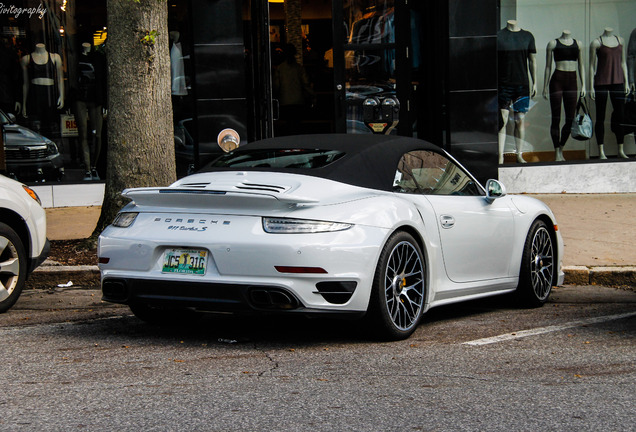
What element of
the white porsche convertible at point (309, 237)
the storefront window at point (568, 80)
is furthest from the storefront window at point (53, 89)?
the white porsche convertible at point (309, 237)

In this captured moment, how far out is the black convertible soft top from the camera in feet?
19.9

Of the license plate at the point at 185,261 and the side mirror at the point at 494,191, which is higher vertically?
the side mirror at the point at 494,191

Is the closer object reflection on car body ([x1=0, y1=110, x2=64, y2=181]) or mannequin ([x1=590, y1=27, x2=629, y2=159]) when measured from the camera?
reflection on car body ([x1=0, y1=110, x2=64, y2=181])

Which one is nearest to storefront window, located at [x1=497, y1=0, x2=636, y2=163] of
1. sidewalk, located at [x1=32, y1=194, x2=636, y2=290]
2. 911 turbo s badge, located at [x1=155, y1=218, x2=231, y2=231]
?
sidewalk, located at [x1=32, y1=194, x2=636, y2=290]

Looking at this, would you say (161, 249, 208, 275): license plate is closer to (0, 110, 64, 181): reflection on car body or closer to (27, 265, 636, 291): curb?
(27, 265, 636, 291): curb

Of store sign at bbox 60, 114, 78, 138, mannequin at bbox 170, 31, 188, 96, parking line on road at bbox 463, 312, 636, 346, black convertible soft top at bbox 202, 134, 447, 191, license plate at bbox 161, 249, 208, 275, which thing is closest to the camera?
license plate at bbox 161, 249, 208, 275

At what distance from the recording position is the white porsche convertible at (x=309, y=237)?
215 inches

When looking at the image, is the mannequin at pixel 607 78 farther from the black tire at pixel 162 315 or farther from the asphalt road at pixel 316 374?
the black tire at pixel 162 315

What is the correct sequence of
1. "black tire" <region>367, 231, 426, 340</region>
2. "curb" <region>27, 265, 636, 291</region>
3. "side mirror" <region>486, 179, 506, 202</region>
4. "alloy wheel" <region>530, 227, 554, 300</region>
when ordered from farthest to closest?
"curb" <region>27, 265, 636, 291</region> → "alloy wheel" <region>530, 227, 554, 300</region> → "side mirror" <region>486, 179, 506, 202</region> → "black tire" <region>367, 231, 426, 340</region>

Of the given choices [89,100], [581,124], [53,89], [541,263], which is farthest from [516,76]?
[541,263]

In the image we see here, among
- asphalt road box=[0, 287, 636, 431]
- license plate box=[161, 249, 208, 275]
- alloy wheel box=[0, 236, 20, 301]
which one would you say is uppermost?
license plate box=[161, 249, 208, 275]

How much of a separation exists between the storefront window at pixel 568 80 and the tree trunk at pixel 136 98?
22.6 feet

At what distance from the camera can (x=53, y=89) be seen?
13969mm

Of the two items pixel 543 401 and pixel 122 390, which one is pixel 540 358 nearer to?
pixel 543 401
